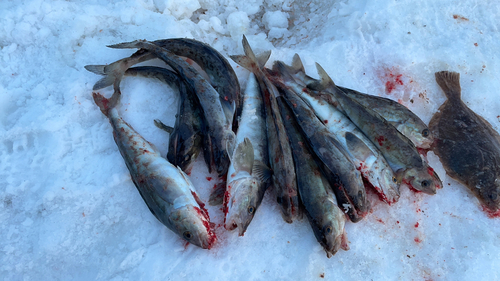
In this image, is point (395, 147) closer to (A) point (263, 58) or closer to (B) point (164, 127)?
(A) point (263, 58)

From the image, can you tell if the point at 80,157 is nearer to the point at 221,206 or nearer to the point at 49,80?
the point at 49,80

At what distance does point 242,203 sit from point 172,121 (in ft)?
5.25

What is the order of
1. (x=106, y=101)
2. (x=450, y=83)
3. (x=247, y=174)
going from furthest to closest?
(x=450, y=83) < (x=106, y=101) < (x=247, y=174)

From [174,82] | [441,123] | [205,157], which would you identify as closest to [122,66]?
[174,82]

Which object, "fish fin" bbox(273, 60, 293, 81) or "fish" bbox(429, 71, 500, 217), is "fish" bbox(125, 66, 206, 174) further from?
"fish" bbox(429, 71, 500, 217)

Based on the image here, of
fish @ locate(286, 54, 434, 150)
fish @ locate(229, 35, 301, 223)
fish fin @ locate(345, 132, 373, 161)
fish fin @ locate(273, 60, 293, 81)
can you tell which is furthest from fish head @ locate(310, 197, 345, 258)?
fish fin @ locate(273, 60, 293, 81)

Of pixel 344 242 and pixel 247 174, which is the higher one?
pixel 247 174

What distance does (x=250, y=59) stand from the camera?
4438 mm

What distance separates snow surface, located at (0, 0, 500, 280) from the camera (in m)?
3.43

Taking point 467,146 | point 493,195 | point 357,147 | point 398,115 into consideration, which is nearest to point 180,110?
point 357,147

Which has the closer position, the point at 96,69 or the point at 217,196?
the point at 217,196

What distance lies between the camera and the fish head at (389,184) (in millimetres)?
3633

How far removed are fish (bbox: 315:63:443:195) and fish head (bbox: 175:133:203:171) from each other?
1.99m

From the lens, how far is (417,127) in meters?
4.04
